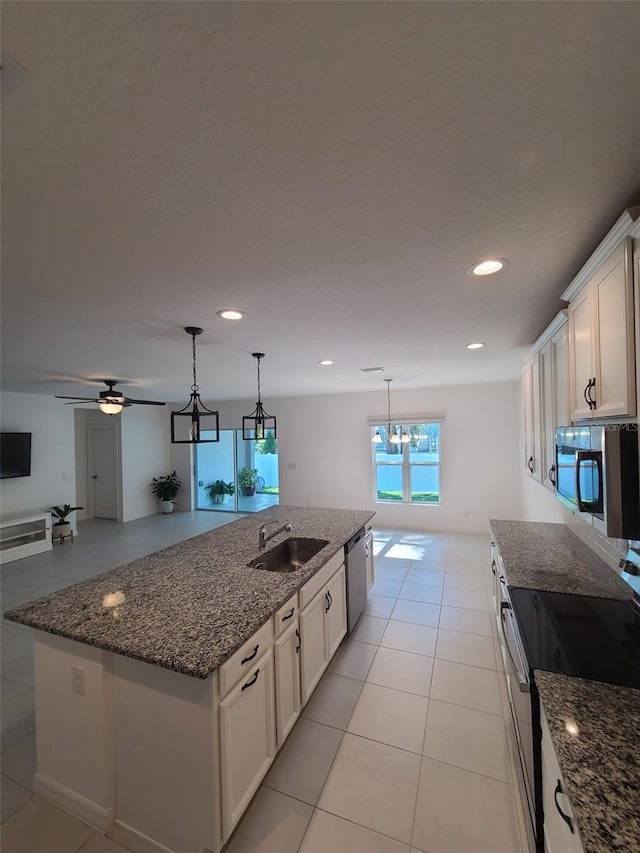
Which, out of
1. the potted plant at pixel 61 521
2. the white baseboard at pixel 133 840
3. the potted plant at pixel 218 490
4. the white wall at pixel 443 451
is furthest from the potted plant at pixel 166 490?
the white baseboard at pixel 133 840

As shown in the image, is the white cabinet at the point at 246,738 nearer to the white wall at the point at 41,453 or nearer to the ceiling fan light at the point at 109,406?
the ceiling fan light at the point at 109,406

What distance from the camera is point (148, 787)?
55.9 inches

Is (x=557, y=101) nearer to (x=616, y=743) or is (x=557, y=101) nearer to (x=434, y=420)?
(x=616, y=743)

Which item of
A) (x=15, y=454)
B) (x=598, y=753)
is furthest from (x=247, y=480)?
(x=598, y=753)

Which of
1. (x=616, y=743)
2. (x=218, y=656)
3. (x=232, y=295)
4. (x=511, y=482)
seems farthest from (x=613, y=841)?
(x=511, y=482)

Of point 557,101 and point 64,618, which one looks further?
point 64,618

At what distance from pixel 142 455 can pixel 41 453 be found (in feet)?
6.39

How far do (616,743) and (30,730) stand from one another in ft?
9.75

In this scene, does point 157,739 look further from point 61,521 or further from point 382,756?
point 61,521

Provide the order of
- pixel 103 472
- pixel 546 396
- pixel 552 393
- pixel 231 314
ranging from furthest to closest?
pixel 103 472 → pixel 546 396 → pixel 552 393 → pixel 231 314

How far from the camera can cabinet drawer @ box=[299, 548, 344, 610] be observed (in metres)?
2.09

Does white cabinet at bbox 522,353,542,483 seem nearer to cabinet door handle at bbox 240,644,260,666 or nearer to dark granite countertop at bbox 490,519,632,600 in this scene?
dark granite countertop at bbox 490,519,632,600

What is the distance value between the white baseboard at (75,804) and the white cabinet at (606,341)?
2711mm

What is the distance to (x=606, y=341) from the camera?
133cm
